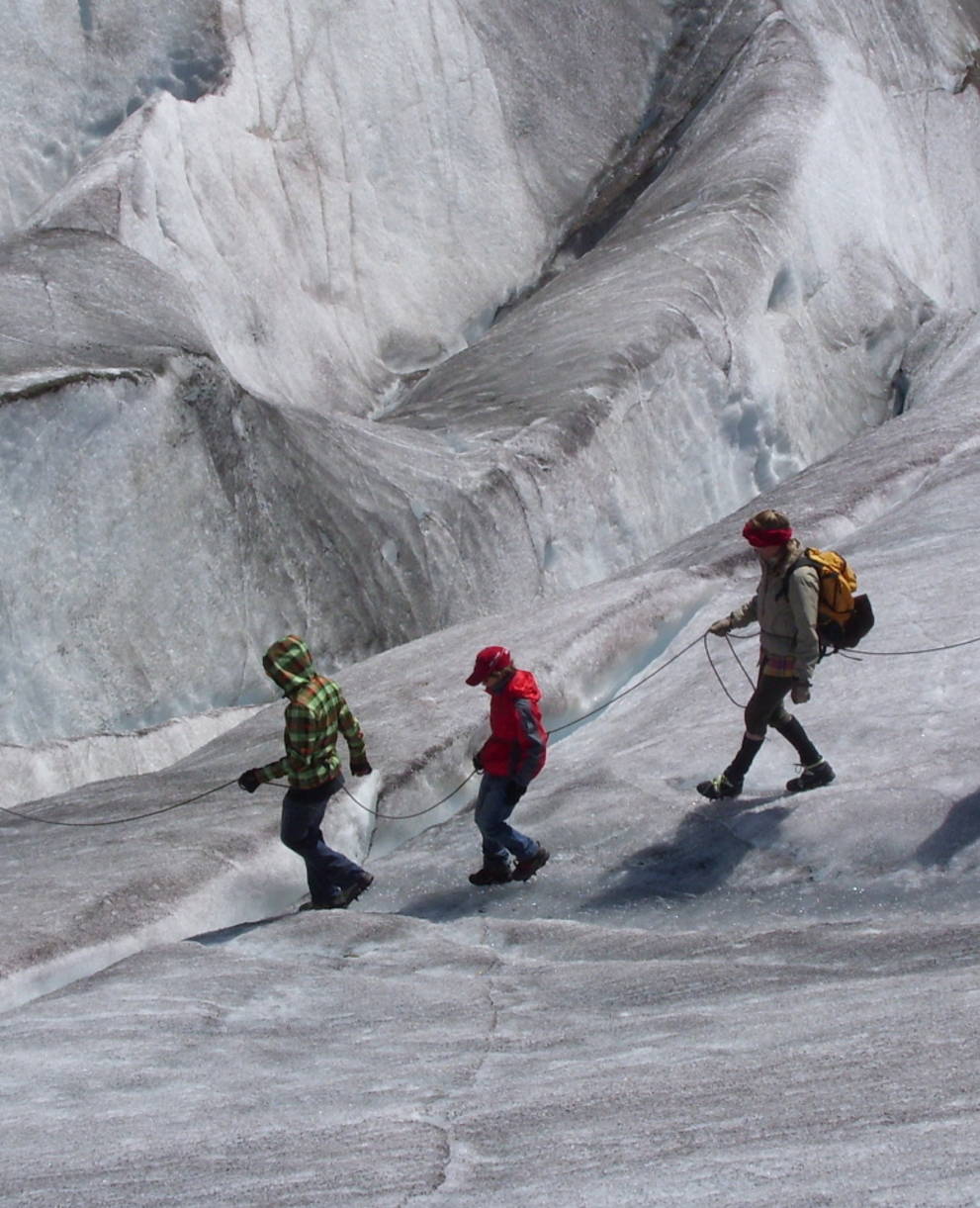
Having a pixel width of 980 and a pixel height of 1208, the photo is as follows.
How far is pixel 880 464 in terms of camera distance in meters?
13.2

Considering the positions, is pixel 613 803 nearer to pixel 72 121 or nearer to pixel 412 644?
pixel 412 644

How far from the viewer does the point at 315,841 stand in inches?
316

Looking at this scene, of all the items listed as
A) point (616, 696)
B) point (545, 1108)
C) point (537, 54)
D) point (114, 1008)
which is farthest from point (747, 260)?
point (545, 1108)

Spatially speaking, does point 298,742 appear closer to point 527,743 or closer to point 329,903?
point 329,903

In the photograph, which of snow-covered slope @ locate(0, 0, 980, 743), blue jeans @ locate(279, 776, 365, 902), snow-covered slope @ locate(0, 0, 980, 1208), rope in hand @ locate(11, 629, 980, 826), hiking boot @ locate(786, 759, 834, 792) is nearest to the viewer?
snow-covered slope @ locate(0, 0, 980, 1208)

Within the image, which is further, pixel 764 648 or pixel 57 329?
pixel 57 329

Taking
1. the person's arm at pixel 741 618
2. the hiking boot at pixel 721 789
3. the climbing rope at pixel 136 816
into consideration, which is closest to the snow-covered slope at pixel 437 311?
the climbing rope at pixel 136 816

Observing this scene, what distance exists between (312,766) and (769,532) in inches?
95.9

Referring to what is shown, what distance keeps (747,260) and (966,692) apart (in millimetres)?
11760

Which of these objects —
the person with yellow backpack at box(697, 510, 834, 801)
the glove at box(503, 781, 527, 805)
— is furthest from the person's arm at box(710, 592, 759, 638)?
the glove at box(503, 781, 527, 805)

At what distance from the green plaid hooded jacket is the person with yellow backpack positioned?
1.93 metres

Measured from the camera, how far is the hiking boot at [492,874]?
797 centimetres

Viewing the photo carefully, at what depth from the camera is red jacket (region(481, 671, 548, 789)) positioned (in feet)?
25.5

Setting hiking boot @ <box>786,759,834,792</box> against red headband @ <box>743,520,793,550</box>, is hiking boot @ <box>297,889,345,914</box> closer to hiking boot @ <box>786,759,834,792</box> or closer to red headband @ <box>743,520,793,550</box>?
hiking boot @ <box>786,759,834,792</box>
